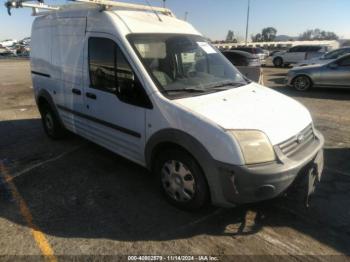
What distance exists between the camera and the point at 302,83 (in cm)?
1163

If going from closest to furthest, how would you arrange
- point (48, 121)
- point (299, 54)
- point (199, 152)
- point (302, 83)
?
1. point (199, 152)
2. point (48, 121)
3. point (302, 83)
4. point (299, 54)

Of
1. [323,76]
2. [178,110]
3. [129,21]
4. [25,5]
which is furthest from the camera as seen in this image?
[323,76]

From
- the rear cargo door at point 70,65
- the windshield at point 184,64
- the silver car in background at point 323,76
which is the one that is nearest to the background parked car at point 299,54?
the silver car in background at point 323,76

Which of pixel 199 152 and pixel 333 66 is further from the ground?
pixel 333 66

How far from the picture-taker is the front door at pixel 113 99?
12.0 ft

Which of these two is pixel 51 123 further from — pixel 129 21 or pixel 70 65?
pixel 129 21

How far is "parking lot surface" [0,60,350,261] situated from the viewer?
3.00 meters

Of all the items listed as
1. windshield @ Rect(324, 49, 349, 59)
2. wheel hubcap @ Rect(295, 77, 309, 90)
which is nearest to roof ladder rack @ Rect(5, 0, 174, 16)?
wheel hubcap @ Rect(295, 77, 309, 90)

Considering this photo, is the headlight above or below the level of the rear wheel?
above

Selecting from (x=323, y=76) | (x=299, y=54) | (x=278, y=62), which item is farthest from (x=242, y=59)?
(x=278, y=62)

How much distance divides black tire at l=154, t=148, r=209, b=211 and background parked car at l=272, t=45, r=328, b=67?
22.0 metres

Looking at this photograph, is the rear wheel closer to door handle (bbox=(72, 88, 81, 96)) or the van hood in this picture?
the van hood

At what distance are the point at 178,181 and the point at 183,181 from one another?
0.28 feet

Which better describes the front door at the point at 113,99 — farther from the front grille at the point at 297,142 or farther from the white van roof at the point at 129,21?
the front grille at the point at 297,142
